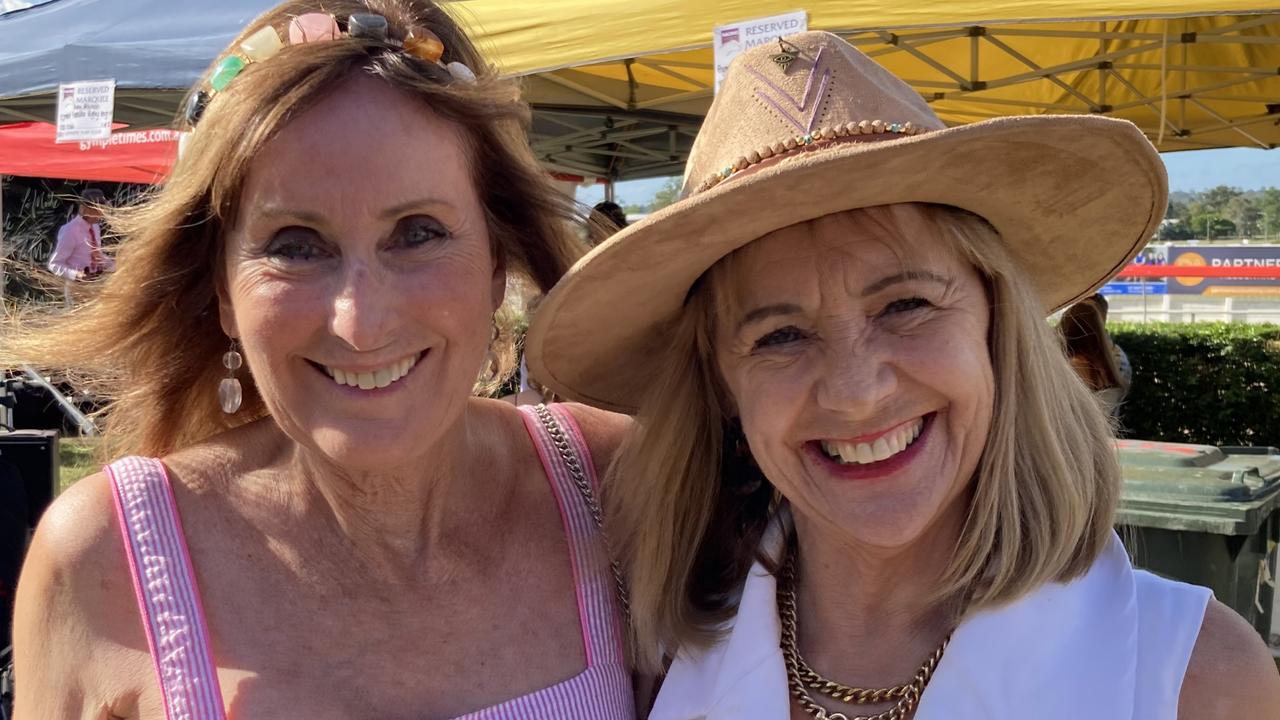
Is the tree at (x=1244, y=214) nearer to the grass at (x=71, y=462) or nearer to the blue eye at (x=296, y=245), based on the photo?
the grass at (x=71, y=462)

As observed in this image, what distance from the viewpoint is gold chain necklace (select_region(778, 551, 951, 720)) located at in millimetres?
1540

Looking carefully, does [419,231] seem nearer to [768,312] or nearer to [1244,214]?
[768,312]

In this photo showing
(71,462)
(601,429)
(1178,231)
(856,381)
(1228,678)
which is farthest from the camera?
(1178,231)

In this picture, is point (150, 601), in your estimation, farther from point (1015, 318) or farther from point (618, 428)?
point (1015, 318)

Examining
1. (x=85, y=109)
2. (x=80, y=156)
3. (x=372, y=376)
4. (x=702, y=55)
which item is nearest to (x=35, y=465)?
(x=372, y=376)

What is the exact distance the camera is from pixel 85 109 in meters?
5.23

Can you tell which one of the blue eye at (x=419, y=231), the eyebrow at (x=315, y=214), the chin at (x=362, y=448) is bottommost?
the chin at (x=362, y=448)

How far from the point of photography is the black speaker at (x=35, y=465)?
10.6 feet

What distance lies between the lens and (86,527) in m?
1.68

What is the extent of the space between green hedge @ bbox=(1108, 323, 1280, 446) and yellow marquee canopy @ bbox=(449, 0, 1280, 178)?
7.31ft

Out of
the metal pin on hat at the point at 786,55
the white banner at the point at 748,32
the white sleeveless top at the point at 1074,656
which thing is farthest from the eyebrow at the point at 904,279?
the white banner at the point at 748,32

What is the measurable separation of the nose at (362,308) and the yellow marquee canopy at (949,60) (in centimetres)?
275

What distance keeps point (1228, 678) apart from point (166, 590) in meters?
1.55

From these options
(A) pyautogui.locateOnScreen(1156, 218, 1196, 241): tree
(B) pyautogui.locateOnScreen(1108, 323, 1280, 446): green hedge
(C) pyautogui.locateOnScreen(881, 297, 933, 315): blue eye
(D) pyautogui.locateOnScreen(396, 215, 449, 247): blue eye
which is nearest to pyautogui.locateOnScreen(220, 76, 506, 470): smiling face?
(D) pyautogui.locateOnScreen(396, 215, 449, 247): blue eye
